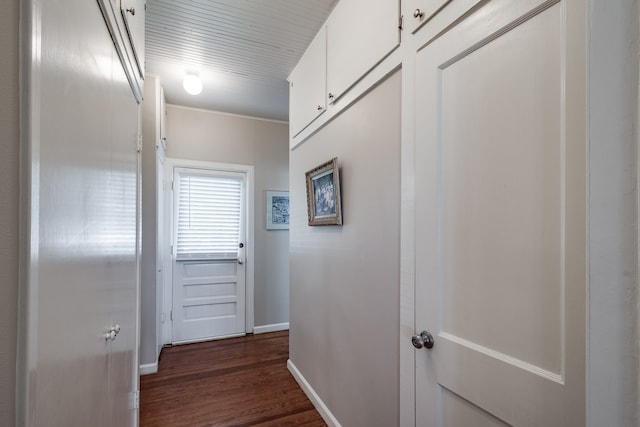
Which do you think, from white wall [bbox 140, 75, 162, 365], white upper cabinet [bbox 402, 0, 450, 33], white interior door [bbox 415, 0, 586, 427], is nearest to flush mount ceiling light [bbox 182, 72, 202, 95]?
white wall [bbox 140, 75, 162, 365]

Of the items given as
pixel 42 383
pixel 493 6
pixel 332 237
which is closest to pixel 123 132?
pixel 42 383

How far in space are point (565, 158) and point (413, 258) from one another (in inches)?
23.8

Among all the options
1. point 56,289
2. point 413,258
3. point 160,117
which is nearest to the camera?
point 56,289

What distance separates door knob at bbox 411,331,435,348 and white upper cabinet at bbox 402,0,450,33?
1.16 m

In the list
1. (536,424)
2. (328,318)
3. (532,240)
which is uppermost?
(532,240)

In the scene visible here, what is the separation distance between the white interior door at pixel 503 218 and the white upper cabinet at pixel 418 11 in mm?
120

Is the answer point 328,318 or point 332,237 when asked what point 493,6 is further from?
point 328,318

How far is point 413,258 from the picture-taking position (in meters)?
1.20

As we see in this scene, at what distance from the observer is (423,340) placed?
111 cm

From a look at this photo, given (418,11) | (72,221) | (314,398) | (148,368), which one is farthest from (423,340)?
(148,368)

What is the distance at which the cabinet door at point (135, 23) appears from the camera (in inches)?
47.3

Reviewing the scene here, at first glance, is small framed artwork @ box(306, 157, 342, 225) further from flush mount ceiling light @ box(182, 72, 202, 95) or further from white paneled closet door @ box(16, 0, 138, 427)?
flush mount ceiling light @ box(182, 72, 202, 95)

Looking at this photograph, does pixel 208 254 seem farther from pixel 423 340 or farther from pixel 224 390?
pixel 423 340

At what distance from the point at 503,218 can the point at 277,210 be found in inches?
124
